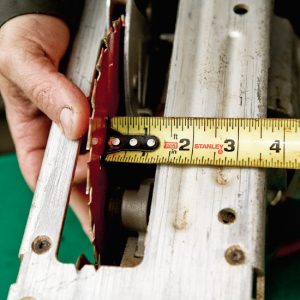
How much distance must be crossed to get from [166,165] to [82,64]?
389 millimetres

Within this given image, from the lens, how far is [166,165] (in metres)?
0.91

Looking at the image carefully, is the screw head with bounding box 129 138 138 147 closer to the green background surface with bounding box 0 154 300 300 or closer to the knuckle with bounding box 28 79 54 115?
the knuckle with bounding box 28 79 54 115

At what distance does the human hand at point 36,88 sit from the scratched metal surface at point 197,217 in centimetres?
14

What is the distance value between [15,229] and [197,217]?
1.03 m

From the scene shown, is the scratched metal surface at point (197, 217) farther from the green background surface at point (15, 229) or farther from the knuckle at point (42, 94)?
the green background surface at point (15, 229)

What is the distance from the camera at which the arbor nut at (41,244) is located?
84 cm

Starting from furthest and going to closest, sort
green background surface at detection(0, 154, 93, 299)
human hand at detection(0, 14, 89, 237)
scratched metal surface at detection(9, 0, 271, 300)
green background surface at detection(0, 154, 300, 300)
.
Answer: green background surface at detection(0, 154, 93, 299) → green background surface at detection(0, 154, 300, 300) → human hand at detection(0, 14, 89, 237) → scratched metal surface at detection(9, 0, 271, 300)

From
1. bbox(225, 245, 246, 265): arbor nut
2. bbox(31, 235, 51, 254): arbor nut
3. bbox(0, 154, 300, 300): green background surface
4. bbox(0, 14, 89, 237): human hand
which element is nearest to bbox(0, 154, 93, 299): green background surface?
bbox(0, 154, 300, 300): green background surface

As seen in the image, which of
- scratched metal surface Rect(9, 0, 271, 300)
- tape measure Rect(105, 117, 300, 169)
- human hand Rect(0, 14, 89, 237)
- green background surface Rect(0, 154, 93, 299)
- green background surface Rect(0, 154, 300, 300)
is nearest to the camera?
scratched metal surface Rect(9, 0, 271, 300)

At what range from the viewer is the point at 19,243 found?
1.62 meters

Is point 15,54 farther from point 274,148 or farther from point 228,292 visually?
point 228,292

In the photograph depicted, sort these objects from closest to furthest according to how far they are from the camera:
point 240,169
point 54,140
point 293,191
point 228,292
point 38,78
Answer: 1. point 228,292
2. point 240,169
3. point 54,140
4. point 38,78
5. point 293,191

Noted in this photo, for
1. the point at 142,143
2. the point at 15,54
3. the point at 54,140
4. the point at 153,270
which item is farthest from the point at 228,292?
the point at 15,54

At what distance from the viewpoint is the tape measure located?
34.9 inches
